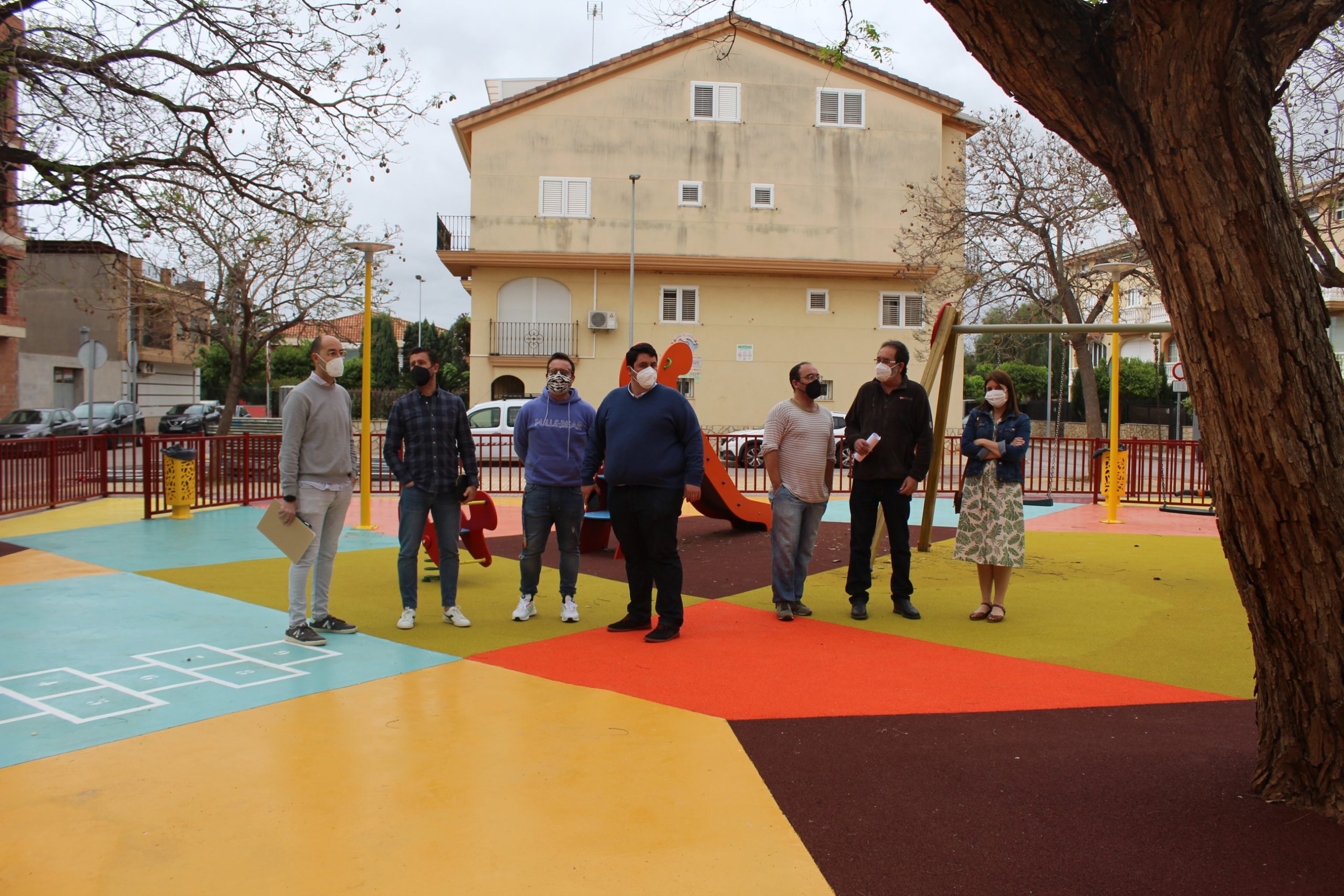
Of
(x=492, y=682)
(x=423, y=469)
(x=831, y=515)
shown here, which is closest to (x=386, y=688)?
(x=492, y=682)

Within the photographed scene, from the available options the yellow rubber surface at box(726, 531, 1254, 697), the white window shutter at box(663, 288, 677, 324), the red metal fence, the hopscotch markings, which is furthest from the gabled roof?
the hopscotch markings

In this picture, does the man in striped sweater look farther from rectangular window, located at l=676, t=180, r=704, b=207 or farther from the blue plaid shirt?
rectangular window, located at l=676, t=180, r=704, b=207

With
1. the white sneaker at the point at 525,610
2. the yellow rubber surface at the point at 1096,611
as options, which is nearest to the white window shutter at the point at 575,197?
the yellow rubber surface at the point at 1096,611

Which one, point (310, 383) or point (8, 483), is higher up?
point (310, 383)

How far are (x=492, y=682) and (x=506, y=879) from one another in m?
2.22

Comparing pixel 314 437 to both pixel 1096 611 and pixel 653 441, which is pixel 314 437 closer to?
pixel 653 441

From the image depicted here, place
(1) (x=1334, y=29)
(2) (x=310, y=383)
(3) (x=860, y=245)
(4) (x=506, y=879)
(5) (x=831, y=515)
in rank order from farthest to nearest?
(3) (x=860, y=245) → (5) (x=831, y=515) → (1) (x=1334, y=29) → (2) (x=310, y=383) → (4) (x=506, y=879)

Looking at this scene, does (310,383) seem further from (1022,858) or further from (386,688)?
(1022,858)

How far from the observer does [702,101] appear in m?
29.4

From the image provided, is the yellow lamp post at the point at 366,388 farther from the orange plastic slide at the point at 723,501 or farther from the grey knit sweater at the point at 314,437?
the grey knit sweater at the point at 314,437

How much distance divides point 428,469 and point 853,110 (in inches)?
1054

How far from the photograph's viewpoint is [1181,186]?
318cm

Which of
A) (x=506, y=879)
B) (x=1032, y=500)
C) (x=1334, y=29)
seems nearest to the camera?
(x=506, y=879)

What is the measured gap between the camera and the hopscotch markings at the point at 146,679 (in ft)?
15.7
